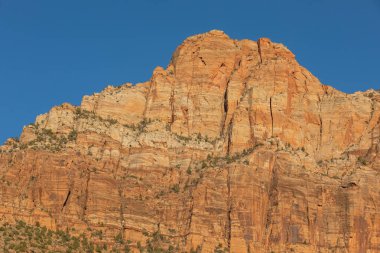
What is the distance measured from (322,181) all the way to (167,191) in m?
19.4

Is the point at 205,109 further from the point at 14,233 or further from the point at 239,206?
the point at 14,233

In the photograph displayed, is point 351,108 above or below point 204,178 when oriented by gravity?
above

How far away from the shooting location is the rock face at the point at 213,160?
17000 cm

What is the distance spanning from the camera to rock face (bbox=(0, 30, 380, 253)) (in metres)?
170

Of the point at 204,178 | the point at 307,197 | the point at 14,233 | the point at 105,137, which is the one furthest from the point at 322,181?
the point at 14,233

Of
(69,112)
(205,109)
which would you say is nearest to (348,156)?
(205,109)

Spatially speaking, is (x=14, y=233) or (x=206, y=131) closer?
(x=14, y=233)

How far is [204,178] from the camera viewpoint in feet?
574

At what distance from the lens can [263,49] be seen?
194500mm

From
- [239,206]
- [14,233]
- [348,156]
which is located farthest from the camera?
[348,156]

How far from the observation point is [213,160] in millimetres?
181500

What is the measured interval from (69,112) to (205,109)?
1908 cm

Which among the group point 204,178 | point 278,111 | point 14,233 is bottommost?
point 14,233

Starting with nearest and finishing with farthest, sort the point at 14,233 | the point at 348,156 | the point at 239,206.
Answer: the point at 14,233 → the point at 239,206 → the point at 348,156
